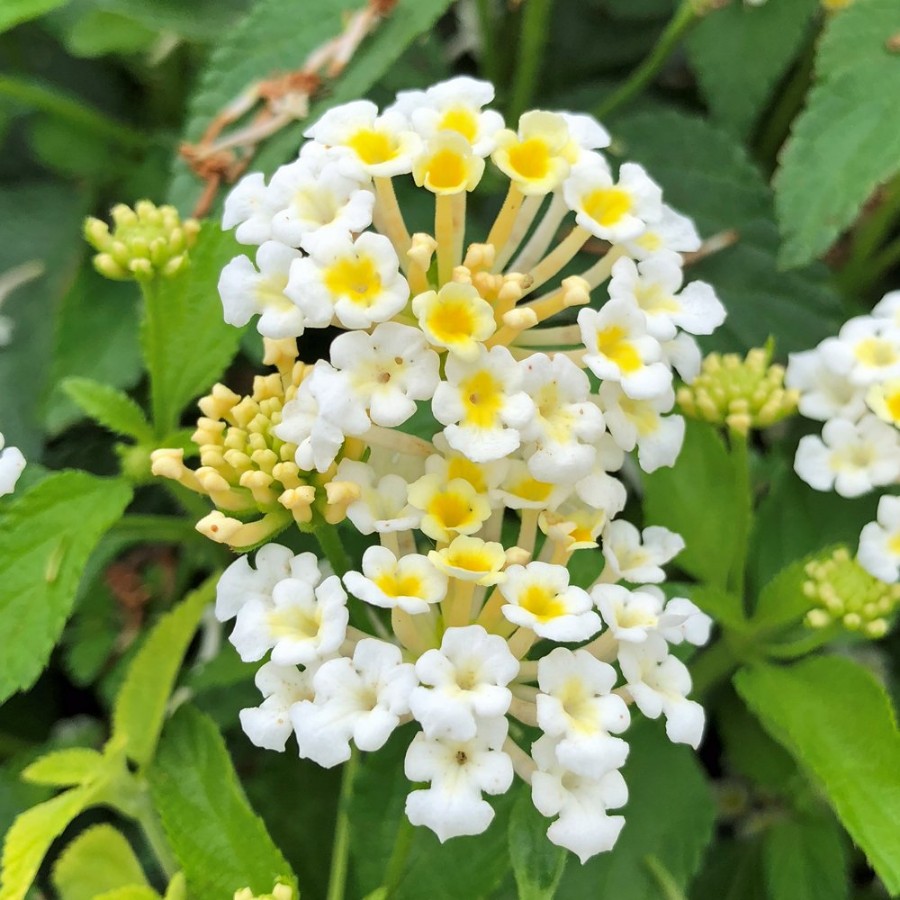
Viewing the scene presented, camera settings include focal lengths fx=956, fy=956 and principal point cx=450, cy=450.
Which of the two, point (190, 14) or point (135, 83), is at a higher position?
point (190, 14)

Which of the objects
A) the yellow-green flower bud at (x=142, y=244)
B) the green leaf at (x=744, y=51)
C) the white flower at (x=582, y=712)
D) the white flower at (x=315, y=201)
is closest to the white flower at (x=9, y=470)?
the yellow-green flower bud at (x=142, y=244)

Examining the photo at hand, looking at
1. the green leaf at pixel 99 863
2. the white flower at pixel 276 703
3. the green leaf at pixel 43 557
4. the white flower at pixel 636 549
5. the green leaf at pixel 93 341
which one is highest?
the white flower at pixel 636 549

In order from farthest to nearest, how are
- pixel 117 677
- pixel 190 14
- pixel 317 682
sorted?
pixel 190 14 < pixel 117 677 < pixel 317 682

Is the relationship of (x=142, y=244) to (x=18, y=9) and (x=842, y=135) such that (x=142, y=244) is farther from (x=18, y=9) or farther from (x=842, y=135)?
(x=842, y=135)

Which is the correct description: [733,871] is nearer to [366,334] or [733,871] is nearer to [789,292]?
[789,292]

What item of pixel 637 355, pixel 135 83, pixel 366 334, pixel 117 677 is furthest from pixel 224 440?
pixel 135 83

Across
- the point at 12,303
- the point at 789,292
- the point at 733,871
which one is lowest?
the point at 733,871

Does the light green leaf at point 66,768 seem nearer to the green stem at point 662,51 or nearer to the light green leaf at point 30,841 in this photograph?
the light green leaf at point 30,841
